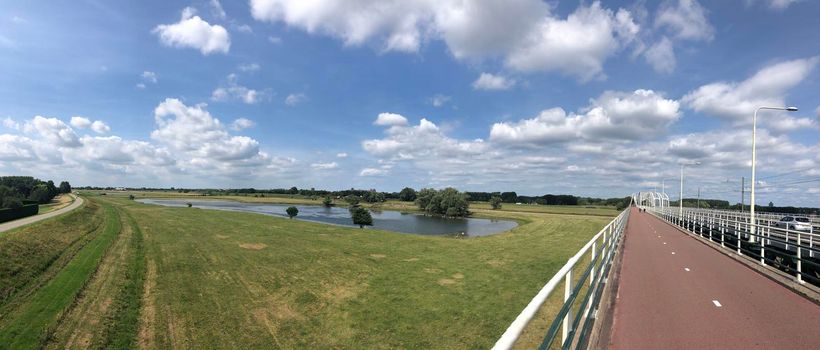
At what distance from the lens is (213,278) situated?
1808cm

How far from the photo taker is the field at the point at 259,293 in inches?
481

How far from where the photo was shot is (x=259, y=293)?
54.1ft

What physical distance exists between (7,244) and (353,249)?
17663 millimetres

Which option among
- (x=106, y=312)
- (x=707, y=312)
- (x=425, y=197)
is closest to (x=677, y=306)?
(x=707, y=312)

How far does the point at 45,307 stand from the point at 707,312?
1974 centimetres

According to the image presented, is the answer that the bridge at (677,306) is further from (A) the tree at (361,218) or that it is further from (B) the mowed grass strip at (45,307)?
(A) the tree at (361,218)

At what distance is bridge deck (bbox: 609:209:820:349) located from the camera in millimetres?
5891

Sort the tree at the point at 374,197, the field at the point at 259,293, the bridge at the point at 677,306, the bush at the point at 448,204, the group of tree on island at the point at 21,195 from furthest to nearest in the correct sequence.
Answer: the tree at the point at 374,197
the bush at the point at 448,204
the group of tree on island at the point at 21,195
the field at the point at 259,293
the bridge at the point at 677,306

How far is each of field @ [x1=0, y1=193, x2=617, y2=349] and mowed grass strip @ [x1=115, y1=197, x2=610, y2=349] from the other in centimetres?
6

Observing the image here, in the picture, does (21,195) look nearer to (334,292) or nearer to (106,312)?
(106,312)

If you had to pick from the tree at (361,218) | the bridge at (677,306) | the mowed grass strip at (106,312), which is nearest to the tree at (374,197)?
the tree at (361,218)

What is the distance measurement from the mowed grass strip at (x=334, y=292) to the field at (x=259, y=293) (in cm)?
6

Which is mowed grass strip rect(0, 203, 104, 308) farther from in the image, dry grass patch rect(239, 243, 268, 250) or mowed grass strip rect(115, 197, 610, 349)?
dry grass patch rect(239, 243, 268, 250)

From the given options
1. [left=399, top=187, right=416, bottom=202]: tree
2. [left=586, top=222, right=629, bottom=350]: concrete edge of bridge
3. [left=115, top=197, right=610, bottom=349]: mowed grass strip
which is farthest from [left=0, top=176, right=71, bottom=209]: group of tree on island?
[left=399, top=187, right=416, bottom=202]: tree
